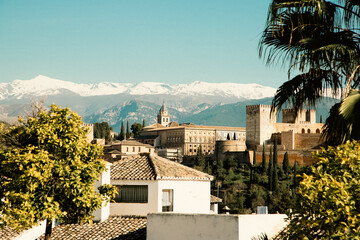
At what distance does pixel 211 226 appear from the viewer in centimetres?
Result: 1355

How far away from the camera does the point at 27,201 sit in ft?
40.7

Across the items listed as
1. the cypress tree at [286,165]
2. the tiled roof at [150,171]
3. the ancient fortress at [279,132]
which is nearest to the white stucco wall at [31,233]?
the tiled roof at [150,171]

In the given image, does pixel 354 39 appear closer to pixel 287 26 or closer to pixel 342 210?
pixel 287 26

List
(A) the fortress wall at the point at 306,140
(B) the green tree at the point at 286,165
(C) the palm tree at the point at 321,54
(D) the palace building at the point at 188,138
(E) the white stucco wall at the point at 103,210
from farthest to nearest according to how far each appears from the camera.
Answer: (D) the palace building at the point at 188,138 → (A) the fortress wall at the point at 306,140 → (B) the green tree at the point at 286,165 → (E) the white stucco wall at the point at 103,210 → (C) the palm tree at the point at 321,54

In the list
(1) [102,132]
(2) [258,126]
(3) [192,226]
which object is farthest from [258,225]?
(1) [102,132]

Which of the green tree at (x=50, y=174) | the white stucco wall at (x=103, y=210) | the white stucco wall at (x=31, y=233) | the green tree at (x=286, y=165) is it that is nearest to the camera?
the green tree at (x=50, y=174)

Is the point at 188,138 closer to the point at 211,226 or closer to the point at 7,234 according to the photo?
the point at 7,234

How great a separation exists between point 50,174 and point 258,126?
113 meters

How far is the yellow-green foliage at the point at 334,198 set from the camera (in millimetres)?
6445

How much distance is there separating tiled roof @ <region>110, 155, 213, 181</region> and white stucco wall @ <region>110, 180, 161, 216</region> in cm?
22

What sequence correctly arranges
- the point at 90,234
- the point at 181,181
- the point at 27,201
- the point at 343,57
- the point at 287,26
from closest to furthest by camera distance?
the point at 343,57 → the point at 287,26 → the point at 27,201 → the point at 90,234 → the point at 181,181

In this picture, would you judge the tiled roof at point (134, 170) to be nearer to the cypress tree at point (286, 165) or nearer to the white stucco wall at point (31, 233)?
the white stucco wall at point (31, 233)

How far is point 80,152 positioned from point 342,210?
26.9ft

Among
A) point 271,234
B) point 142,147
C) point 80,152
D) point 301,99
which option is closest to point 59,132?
point 80,152
